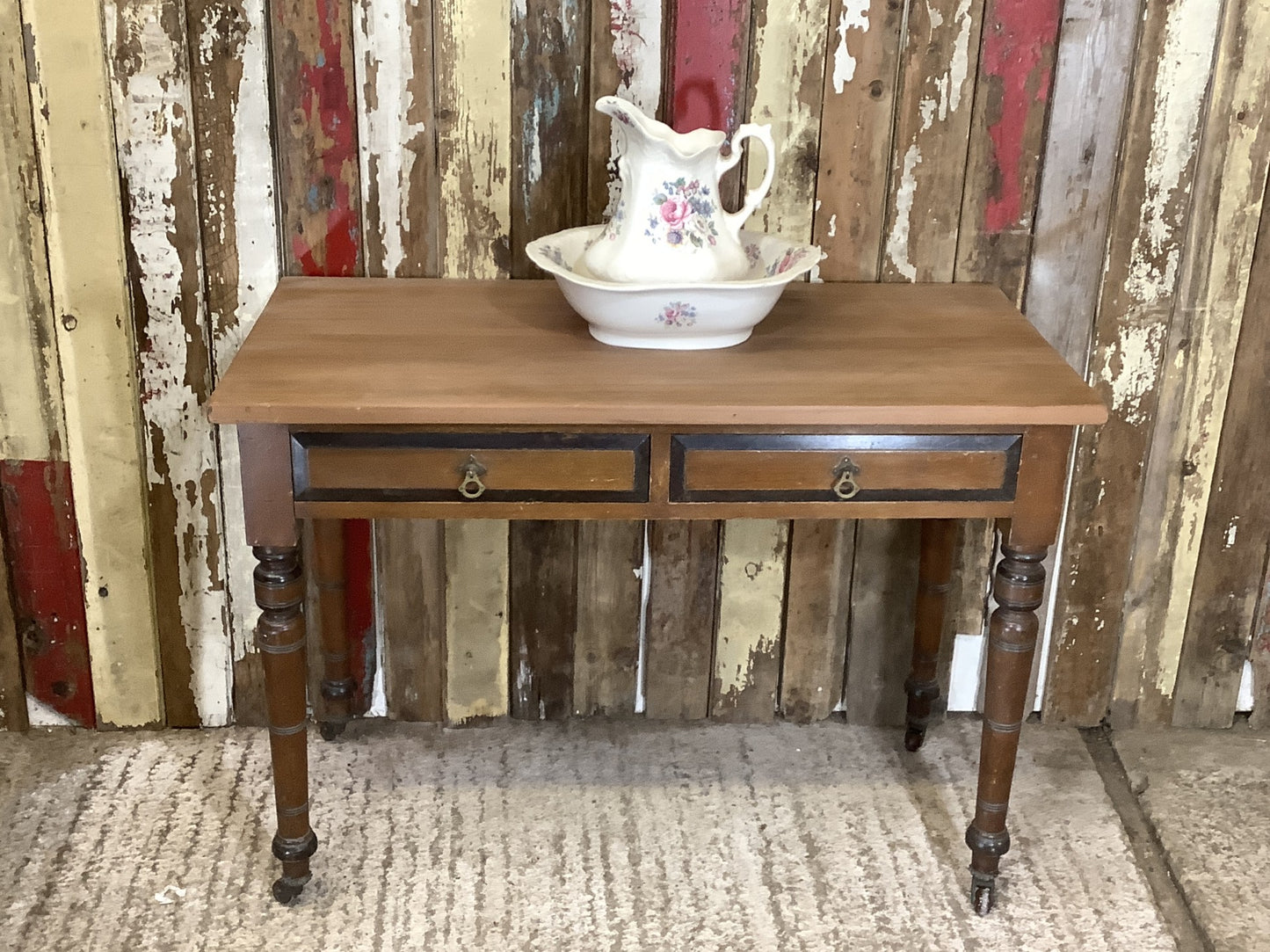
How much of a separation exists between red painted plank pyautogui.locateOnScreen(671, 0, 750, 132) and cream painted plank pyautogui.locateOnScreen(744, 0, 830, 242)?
0.02 metres

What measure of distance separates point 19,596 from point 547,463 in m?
1.08

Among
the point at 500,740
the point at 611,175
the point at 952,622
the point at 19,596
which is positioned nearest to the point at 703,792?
the point at 500,740

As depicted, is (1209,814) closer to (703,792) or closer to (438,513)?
(703,792)

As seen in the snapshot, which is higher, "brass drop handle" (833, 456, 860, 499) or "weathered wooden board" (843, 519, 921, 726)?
"brass drop handle" (833, 456, 860, 499)

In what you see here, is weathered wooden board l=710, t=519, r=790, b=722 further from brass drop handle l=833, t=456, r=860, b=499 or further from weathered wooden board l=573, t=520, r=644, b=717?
brass drop handle l=833, t=456, r=860, b=499

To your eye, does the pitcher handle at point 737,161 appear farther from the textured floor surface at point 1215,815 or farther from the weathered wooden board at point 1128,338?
the textured floor surface at point 1215,815

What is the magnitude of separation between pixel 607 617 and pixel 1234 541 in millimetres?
1042

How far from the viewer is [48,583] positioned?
7.01ft

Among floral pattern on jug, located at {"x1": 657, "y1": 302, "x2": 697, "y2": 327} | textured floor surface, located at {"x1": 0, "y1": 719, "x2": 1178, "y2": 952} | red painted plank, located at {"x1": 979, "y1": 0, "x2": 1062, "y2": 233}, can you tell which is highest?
red painted plank, located at {"x1": 979, "y1": 0, "x2": 1062, "y2": 233}

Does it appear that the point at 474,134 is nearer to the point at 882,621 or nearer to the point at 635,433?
the point at 635,433

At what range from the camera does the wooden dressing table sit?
154 cm

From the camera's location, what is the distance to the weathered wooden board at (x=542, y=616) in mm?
2146

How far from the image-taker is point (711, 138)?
166 cm

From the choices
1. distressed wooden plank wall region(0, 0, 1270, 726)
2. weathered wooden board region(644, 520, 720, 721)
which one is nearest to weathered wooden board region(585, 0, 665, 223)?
distressed wooden plank wall region(0, 0, 1270, 726)
